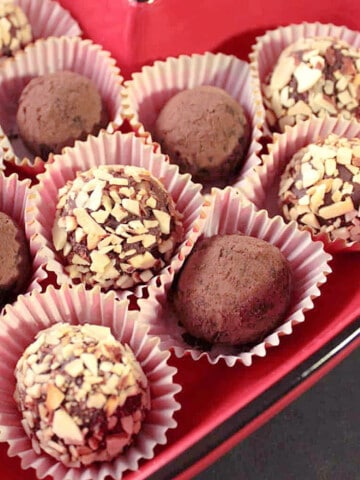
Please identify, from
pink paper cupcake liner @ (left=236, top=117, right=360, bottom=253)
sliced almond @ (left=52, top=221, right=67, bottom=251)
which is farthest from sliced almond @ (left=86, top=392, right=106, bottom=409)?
pink paper cupcake liner @ (left=236, top=117, right=360, bottom=253)

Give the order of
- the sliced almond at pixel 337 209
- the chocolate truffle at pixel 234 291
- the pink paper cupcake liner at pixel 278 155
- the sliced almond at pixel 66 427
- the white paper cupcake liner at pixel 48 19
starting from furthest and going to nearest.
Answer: the white paper cupcake liner at pixel 48 19, the pink paper cupcake liner at pixel 278 155, the sliced almond at pixel 337 209, the chocolate truffle at pixel 234 291, the sliced almond at pixel 66 427

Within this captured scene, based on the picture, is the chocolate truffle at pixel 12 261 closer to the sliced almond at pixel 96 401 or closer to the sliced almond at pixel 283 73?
the sliced almond at pixel 96 401

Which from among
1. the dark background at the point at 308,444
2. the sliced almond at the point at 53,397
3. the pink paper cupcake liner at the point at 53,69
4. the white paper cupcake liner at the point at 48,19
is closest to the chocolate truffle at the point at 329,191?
the dark background at the point at 308,444

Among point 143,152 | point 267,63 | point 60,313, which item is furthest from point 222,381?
point 267,63

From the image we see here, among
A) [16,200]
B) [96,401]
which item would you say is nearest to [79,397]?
[96,401]

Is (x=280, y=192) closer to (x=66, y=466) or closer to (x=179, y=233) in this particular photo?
(x=179, y=233)

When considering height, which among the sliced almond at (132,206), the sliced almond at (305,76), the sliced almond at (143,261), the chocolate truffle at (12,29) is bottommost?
the sliced almond at (143,261)
